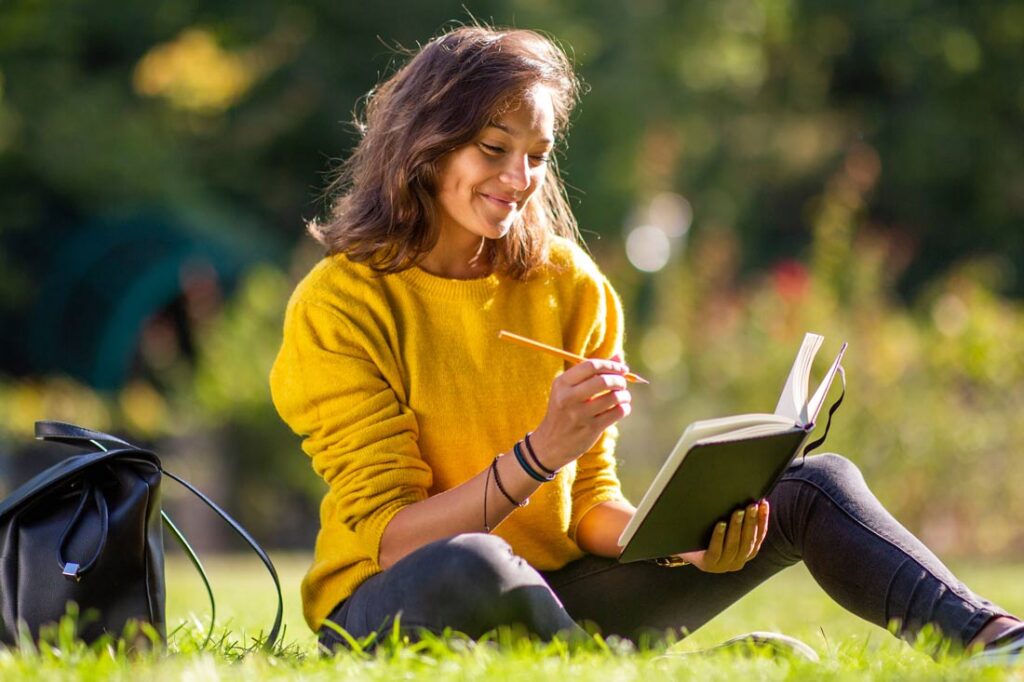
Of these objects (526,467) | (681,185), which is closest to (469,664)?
(526,467)

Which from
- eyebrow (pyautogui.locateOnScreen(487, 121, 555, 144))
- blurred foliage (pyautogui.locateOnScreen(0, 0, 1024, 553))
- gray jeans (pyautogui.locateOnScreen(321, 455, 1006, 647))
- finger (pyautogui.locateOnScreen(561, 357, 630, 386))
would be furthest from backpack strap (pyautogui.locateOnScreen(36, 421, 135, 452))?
blurred foliage (pyautogui.locateOnScreen(0, 0, 1024, 553))

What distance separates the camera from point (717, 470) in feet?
8.27

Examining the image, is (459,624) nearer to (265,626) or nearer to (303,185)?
(265,626)

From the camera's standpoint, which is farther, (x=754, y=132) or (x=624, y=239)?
(x=754, y=132)

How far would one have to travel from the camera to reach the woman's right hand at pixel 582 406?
251 cm

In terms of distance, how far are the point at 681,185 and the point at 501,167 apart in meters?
15.2

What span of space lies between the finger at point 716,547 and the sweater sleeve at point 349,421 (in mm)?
558

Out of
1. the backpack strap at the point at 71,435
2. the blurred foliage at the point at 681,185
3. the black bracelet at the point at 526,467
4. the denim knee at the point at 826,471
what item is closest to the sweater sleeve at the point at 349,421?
the black bracelet at the point at 526,467

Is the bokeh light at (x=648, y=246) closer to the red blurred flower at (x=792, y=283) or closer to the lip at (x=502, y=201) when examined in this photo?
the red blurred flower at (x=792, y=283)

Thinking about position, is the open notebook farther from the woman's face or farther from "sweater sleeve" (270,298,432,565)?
the woman's face

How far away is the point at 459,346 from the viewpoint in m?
2.96

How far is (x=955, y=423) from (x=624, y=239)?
829 cm

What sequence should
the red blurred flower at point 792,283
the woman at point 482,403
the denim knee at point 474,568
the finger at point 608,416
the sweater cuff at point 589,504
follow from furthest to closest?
the red blurred flower at point 792,283 < the sweater cuff at point 589,504 < the woman at point 482,403 < the finger at point 608,416 < the denim knee at point 474,568

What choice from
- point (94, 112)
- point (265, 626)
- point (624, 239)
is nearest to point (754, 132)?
point (624, 239)
